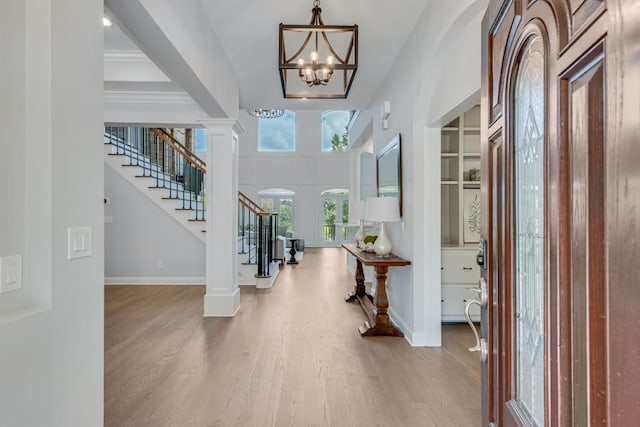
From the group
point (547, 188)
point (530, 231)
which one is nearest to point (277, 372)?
point (530, 231)

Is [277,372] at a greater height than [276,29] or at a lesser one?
lesser

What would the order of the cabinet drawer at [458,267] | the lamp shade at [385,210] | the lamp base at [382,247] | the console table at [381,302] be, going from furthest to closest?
the cabinet drawer at [458,267] < the lamp base at [382,247] < the lamp shade at [385,210] < the console table at [381,302]

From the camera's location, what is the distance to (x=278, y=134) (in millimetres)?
13875

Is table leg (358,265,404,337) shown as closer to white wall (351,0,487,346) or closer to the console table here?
the console table

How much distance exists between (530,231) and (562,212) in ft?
0.82

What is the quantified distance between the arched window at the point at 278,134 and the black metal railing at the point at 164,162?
184 inches

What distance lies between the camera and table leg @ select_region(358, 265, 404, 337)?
12.6ft

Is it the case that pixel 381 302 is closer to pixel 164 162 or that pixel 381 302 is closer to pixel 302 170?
pixel 164 162

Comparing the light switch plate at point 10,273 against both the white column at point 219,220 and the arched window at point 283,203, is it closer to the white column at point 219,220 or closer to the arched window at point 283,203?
the white column at point 219,220

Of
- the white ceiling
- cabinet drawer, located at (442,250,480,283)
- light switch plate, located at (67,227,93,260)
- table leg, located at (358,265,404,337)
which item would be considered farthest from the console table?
light switch plate, located at (67,227,93,260)

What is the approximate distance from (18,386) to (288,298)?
14.6 ft

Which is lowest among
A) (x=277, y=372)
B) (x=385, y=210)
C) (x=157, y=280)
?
(x=277, y=372)

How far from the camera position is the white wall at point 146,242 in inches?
253

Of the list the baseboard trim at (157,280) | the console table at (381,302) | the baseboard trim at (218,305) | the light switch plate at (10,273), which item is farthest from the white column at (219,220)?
the light switch plate at (10,273)
